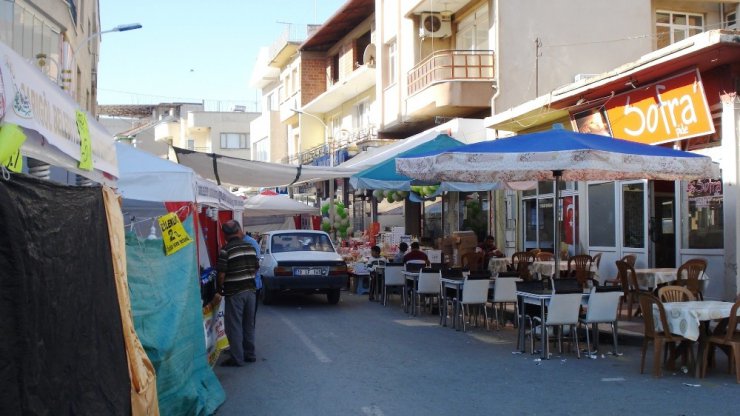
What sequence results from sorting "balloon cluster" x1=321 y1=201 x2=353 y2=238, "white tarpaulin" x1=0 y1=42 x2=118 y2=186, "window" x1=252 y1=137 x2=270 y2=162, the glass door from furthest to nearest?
"window" x1=252 y1=137 x2=270 y2=162
"balloon cluster" x1=321 y1=201 x2=353 y2=238
the glass door
"white tarpaulin" x1=0 y1=42 x2=118 y2=186

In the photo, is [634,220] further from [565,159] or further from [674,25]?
[674,25]

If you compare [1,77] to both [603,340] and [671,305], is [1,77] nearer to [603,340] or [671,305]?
[671,305]

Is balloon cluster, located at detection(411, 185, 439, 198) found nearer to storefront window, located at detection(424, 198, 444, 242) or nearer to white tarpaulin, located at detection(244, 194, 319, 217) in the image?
storefront window, located at detection(424, 198, 444, 242)

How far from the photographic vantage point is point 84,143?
5.37 m

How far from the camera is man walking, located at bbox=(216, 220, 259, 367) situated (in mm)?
9727

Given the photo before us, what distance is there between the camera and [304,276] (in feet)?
53.8

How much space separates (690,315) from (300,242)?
10.2 m

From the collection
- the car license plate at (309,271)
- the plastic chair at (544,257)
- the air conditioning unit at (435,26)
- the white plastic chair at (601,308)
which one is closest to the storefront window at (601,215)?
the plastic chair at (544,257)

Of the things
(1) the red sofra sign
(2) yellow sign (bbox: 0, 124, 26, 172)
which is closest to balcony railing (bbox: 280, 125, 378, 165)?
(1) the red sofra sign

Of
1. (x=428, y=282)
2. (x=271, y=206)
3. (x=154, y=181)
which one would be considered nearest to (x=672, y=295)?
(x=428, y=282)

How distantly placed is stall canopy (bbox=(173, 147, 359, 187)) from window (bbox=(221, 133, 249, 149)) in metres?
55.8

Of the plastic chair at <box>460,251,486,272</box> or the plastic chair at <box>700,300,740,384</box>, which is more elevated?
the plastic chair at <box>460,251,486,272</box>

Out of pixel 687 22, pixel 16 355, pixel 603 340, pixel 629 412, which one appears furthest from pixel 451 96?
pixel 16 355

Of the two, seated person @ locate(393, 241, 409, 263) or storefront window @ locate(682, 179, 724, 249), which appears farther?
seated person @ locate(393, 241, 409, 263)
